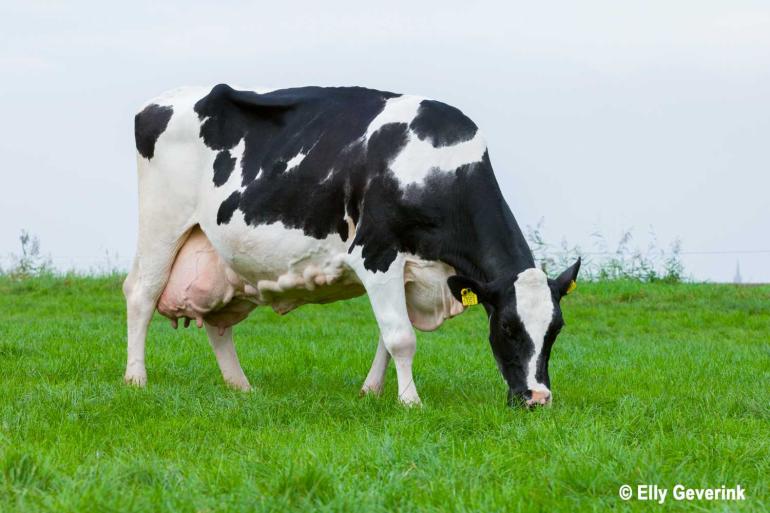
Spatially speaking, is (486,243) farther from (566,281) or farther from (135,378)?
(135,378)

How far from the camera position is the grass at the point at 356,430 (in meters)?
4.71

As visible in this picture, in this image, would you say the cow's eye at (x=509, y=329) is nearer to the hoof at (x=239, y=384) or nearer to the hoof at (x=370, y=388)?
the hoof at (x=370, y=388)

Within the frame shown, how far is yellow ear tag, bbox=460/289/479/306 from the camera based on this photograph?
7.50 metres

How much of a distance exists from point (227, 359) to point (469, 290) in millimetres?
2705

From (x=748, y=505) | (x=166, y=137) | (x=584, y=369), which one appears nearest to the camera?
(x=748, y=505)

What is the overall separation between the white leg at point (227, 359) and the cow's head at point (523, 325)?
8.14ft

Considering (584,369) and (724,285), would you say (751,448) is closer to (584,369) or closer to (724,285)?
(584,369)

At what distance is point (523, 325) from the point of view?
725cm

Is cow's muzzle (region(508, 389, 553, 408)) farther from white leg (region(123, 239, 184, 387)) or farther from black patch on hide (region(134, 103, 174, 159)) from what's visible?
black patch on hide (region(134, 103, 174, 159))

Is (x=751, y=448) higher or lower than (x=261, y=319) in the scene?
higher

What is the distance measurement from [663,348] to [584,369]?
2658 mm

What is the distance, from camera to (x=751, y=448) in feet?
19.3

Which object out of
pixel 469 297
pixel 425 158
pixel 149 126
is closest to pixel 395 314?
pixel 469 297

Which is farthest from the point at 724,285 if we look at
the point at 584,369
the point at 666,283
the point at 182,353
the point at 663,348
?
the point at 182,353
